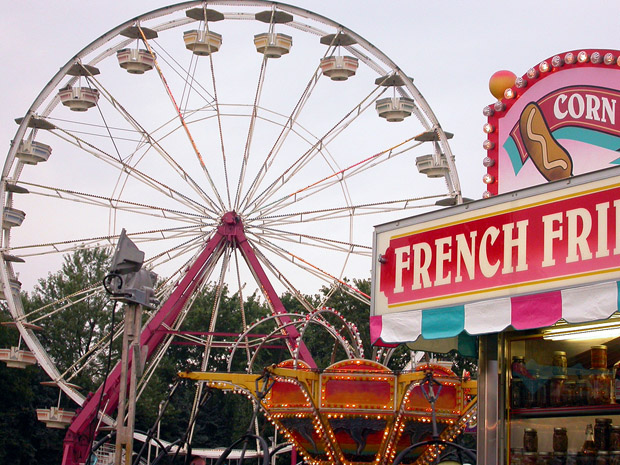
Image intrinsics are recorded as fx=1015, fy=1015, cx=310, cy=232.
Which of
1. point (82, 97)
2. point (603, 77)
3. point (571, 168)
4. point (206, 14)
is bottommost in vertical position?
point (571, 168)

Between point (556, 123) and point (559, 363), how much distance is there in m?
1.99

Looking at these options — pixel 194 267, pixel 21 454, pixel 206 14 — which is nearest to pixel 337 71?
pixel 206 14

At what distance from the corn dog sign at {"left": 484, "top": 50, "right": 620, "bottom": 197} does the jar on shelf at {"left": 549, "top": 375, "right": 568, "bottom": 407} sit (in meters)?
1.51

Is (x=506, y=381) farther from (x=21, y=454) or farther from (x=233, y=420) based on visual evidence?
(x=233, y=420)

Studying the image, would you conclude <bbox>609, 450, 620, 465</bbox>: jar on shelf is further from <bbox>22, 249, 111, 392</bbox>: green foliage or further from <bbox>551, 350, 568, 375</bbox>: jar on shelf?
<bbox>22, 249, 111, 392</bbox>: green foliage

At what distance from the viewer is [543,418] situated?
660 cm

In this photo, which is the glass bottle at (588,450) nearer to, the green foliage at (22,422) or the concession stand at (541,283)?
the concession stand at (541,283)

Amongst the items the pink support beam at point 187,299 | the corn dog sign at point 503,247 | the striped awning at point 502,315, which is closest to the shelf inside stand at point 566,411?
the striped awning at point 502,315

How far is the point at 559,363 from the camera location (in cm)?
662

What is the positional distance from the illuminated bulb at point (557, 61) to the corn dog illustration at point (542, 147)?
338 millimetres

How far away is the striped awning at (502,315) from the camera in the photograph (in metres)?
5.59

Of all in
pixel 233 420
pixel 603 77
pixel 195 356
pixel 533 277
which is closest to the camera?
pixel 533 277

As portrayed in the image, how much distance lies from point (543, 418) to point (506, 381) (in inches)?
16.4

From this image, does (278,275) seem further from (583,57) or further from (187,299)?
(583,57)
